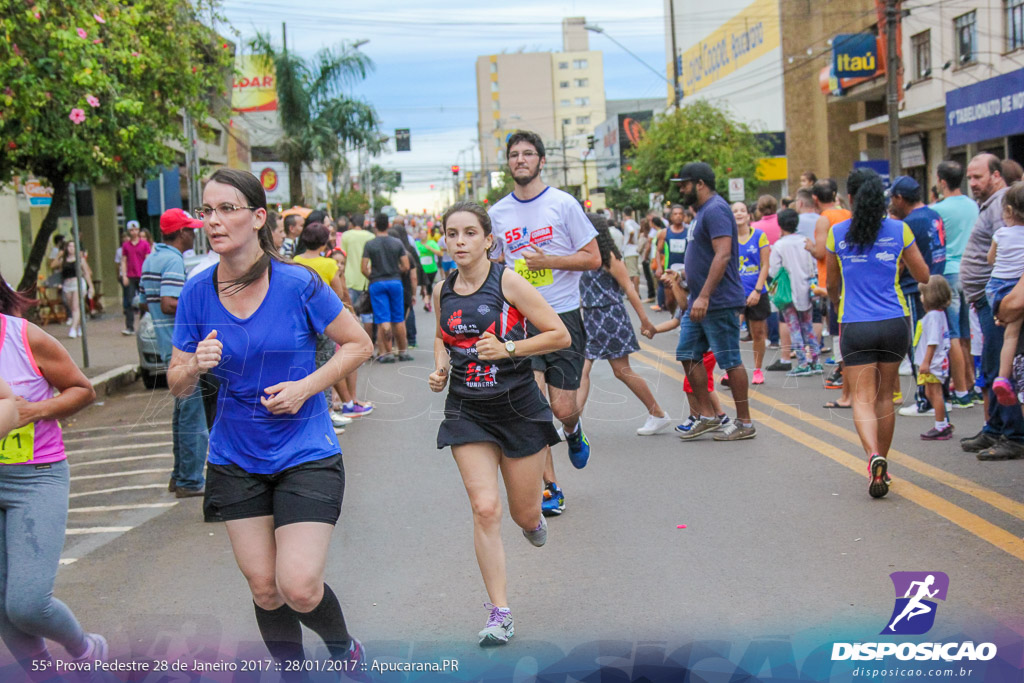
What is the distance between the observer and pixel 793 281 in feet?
38.5

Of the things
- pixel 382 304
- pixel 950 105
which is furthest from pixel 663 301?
pixel 950 105

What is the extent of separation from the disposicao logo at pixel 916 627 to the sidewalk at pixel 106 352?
8562 millimetres

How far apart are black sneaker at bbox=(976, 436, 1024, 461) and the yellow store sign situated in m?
44.6

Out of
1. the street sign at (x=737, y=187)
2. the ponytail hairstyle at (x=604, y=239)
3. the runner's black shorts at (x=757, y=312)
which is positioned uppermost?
the street sign at (x=737, y=187)

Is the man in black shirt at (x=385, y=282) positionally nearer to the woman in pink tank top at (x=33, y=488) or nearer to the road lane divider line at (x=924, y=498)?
the road lane divider line at (x=924, y=498)

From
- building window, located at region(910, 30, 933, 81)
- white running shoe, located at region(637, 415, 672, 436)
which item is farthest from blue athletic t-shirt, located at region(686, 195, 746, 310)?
building window, located at region(910, 30, 933, 81)

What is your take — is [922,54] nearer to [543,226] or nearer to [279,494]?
[543,226]

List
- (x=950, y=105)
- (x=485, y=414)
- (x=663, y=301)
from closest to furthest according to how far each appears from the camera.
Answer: (x=485, y=414) → (x=663, y=301) → (x=950, y=105)

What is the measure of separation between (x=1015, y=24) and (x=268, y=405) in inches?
1056

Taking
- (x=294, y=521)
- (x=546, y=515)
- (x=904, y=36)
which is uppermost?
(x=904, y=36)

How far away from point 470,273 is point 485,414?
0.59 metres

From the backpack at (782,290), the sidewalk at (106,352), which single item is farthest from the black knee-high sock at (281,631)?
the backpack at (782,290)

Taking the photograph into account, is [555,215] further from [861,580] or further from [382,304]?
[382,304]

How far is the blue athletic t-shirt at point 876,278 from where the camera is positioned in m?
6.57
